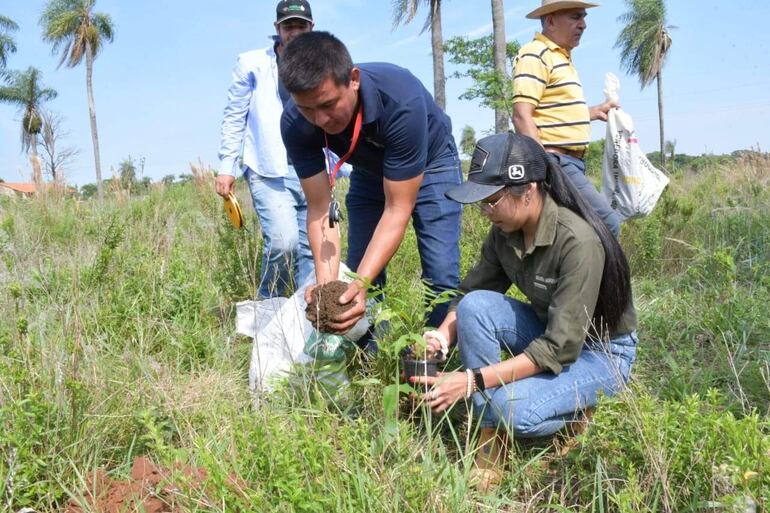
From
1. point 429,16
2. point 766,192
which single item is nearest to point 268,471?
point 766,192

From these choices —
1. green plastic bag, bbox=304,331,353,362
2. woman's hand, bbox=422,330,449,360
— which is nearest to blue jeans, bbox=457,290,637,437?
woman's hand, bbox=422,330,449,360

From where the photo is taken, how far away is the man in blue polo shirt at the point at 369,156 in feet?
7.54

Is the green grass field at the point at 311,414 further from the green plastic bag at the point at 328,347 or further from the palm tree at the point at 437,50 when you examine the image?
the palm tree at the point at 437,50

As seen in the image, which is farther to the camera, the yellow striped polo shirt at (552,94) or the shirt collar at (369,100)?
the yellow striped polo shirt at (552,94)

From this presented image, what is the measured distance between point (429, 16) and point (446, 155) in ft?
56.0

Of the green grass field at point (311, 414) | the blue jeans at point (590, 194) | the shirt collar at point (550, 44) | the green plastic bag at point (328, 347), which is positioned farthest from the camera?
the shirt collar at point (550, 44)

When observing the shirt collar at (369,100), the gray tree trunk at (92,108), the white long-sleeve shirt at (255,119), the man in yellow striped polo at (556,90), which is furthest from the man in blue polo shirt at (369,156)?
the gray tree trunk at (92,108)

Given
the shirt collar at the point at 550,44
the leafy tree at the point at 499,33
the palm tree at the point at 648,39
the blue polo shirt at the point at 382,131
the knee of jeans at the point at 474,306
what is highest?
the palm tree at the point at 648,39

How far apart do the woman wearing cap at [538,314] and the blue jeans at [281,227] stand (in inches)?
60.8

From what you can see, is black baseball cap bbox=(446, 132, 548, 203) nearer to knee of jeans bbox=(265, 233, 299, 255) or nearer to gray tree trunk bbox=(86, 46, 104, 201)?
knee of jeans bbox=(265, 233, 299, 255)

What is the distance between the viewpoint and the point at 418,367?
7.18ft

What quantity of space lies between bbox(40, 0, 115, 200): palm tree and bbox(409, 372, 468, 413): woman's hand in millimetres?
26723

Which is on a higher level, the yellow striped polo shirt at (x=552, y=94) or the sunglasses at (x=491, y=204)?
the yellow striped polo shirt at (x=552, y=94)

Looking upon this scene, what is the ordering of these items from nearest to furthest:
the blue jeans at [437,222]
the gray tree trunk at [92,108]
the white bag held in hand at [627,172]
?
1. the blue jeans at [437,222]
2. the white bag held in hand at [627,172]
3. the gray tree trunk at [92,108]
